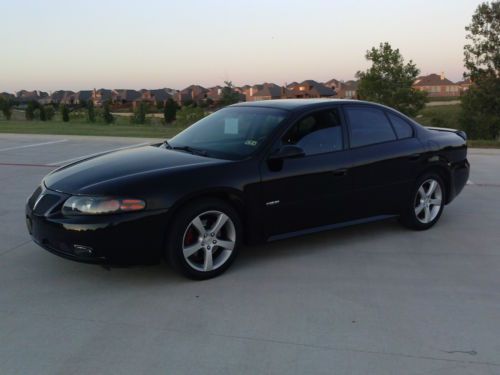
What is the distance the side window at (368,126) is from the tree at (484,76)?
28014 mm

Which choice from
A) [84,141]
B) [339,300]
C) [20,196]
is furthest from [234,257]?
[84,141]

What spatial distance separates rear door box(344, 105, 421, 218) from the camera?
5148mm

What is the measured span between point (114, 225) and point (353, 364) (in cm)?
194

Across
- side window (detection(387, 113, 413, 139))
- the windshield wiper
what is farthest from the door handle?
the windshield wiper

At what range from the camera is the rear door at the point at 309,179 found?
460cm

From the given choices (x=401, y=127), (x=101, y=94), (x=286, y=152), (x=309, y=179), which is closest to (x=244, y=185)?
(x=286, y=152)

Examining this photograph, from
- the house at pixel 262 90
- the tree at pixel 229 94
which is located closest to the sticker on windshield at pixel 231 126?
the tree at pixel 229 94

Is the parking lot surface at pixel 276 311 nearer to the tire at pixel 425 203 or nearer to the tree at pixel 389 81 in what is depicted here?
the tire at pixel 425 203

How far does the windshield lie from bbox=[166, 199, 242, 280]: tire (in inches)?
21.9

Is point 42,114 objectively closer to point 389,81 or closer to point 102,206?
point 389,81

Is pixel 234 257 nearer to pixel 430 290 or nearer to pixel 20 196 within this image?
pixel 430 290

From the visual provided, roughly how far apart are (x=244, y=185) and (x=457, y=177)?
2962 millimetres

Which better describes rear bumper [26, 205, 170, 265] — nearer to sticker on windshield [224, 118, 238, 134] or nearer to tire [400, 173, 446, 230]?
sticker on windshield [224, 118, 238, 134]

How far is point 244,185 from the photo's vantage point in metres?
4.41
